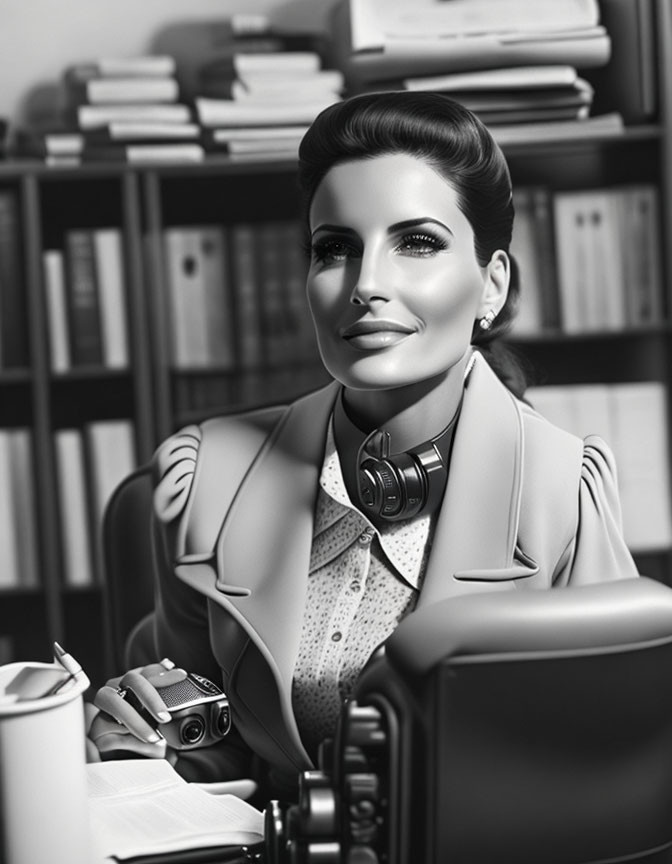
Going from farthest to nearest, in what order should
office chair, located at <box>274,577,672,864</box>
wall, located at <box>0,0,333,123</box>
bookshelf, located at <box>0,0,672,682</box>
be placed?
wall, located at <box>0,0,333,123</box>, bookshelf, located at <box>0,0,672,682</box>, office chair, located at <box>274,577,672,864</box>

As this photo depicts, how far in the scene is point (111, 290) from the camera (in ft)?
8.30

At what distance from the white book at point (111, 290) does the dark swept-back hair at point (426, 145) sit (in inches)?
53.0

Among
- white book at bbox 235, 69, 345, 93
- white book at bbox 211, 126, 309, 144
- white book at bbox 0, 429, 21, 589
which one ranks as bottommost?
white book at bbox 0, 429, 21, 589

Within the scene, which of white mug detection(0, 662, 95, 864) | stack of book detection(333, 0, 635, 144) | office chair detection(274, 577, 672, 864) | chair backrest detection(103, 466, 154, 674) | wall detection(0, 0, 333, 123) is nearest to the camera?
office chair detection(274, 577, 672, 864)

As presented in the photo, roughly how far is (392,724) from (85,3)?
245 centimetres

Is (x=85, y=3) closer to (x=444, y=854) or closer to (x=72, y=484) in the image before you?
(x=72, y=484)

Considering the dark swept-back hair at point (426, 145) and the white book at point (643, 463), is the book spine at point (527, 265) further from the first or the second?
the dark swept-back hair at point (426, 145)

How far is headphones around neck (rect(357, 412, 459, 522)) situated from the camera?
116cm

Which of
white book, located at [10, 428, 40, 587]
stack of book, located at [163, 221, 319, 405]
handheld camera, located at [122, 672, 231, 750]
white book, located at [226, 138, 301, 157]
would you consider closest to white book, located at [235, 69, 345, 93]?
Answer: white book, located at [226, 138, 301, 157]

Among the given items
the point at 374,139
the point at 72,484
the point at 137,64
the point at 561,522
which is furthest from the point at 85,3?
the point at 561,522

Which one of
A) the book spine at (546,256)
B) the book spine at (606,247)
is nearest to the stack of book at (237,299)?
the book spine at (546,256)

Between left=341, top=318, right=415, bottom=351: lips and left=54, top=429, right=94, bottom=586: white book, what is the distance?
5.07 feet

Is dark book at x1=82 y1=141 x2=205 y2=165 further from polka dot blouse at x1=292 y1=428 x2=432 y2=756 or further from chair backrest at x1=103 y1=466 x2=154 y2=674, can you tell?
polka dot blouse at x1=292 y1=428 x2=432 y2=756

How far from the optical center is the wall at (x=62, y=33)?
106 inches
